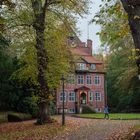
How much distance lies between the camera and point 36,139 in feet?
77.0

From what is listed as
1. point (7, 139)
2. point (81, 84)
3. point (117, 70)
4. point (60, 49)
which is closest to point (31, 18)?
point (60, 49)

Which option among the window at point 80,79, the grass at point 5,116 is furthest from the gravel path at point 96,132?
the window at point 80,79

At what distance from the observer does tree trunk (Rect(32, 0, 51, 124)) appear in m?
36.2

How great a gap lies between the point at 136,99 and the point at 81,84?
35.3 feet

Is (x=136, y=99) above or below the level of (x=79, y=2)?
below

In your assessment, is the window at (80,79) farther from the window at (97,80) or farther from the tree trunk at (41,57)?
the tree trunk at (41,57)

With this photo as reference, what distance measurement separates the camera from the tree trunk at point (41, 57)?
36.2m

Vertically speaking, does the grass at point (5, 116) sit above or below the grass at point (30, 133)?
above

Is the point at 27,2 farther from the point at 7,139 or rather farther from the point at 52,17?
the point at 7,139

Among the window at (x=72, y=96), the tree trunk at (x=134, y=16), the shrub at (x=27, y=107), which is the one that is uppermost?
the window at (x=72, y=96)

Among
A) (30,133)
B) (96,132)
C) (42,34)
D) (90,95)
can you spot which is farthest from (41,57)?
(90,95)

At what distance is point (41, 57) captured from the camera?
119ft

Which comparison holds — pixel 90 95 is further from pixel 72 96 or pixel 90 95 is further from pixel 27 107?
pixel 27 107

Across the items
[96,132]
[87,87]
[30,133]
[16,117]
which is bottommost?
[30,133]
